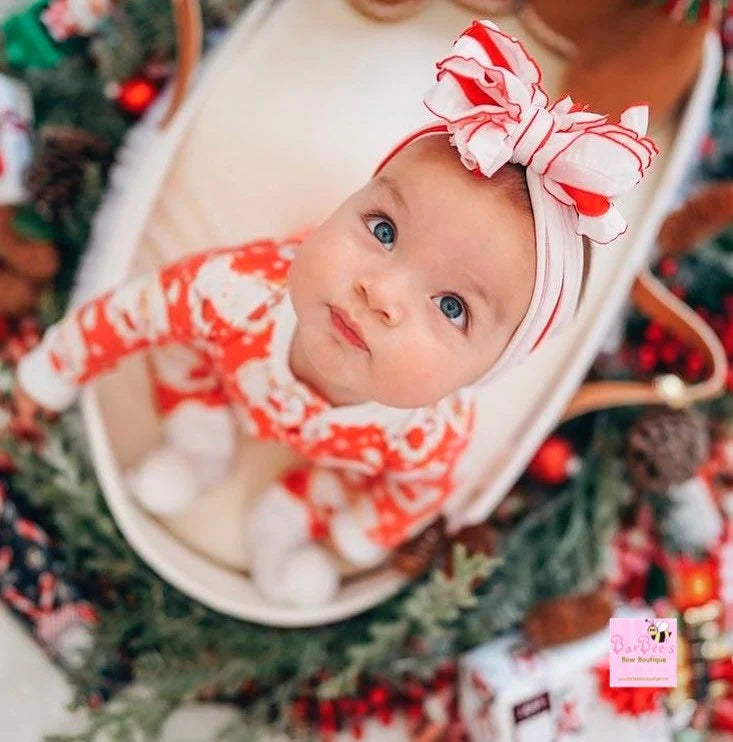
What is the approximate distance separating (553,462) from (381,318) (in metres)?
0.47

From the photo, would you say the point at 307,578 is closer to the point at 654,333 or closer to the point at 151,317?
the point at 151,317

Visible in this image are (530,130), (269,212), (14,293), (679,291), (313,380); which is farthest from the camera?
(679,291)

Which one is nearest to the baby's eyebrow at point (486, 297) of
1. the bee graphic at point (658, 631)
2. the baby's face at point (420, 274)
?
the baby's face at point (420, 274)

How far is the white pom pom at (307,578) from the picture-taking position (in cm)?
85

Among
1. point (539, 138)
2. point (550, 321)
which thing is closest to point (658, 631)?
point (550, 321)

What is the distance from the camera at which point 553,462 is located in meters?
0.95

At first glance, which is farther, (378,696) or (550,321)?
(378,696)

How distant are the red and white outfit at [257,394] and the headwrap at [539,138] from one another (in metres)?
0.22

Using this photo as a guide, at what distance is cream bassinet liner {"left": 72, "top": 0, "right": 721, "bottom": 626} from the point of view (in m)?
0.75

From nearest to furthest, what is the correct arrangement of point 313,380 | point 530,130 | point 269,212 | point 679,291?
point 530,130 < point 313,380 < point 269,212 < point 679,291

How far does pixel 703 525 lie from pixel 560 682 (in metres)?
0.24

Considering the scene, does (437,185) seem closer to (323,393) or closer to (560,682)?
(323,393)

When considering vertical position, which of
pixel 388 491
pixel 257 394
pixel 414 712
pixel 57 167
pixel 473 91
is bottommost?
pixel 414 712

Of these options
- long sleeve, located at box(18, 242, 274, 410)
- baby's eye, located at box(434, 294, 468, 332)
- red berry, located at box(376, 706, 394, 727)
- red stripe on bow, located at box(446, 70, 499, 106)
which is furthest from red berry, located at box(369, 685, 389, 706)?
red stripe on bow, located at box(446, 70, 499, 106)
